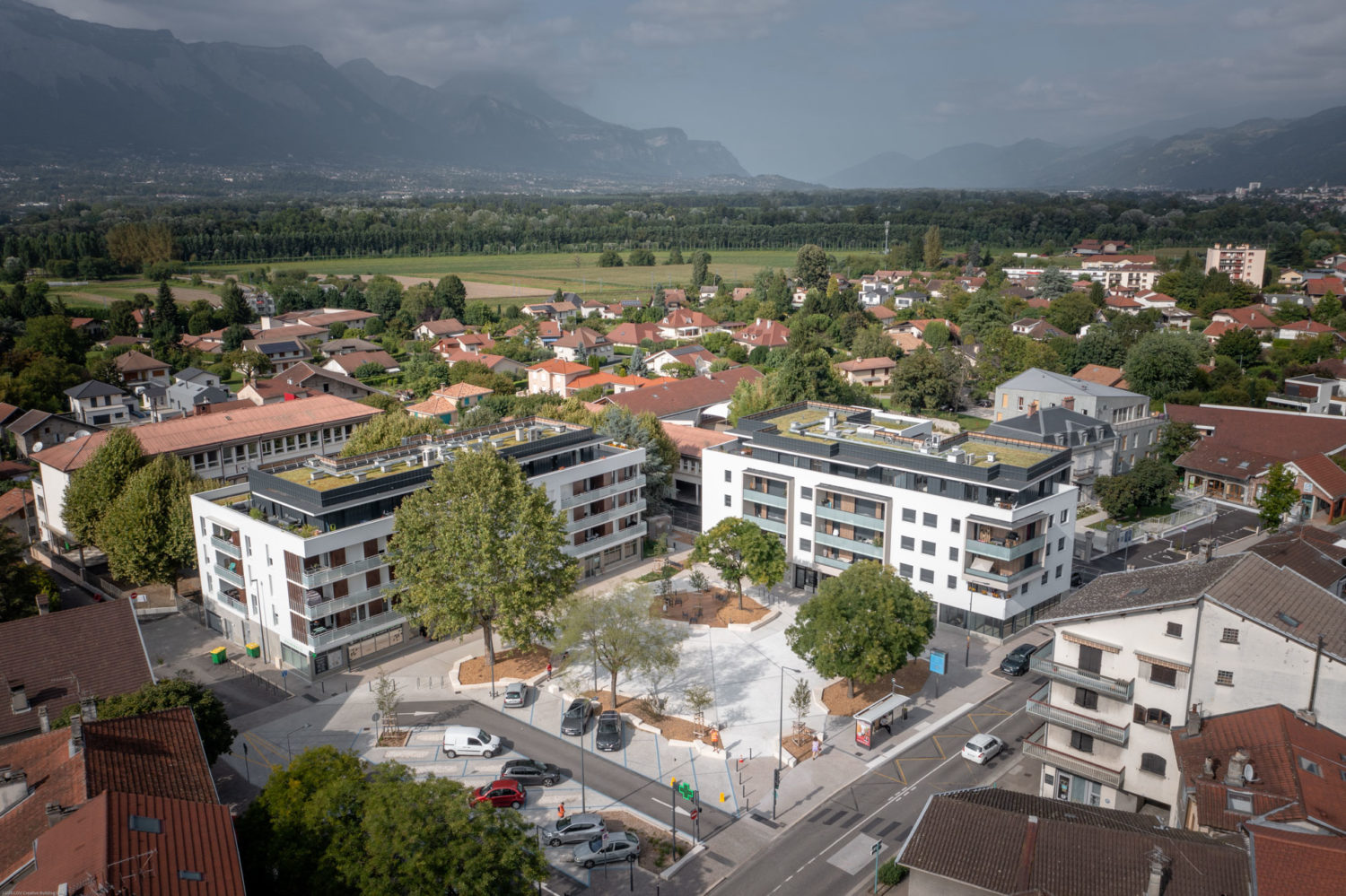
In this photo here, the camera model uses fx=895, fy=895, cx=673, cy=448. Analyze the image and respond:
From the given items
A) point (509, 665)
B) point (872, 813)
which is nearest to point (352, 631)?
point (509, 665)

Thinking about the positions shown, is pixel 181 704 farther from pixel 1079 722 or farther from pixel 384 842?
pixel 1079 722

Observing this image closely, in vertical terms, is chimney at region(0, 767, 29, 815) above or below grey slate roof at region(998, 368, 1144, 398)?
below

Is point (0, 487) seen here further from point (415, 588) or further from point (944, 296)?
point (944, 296)

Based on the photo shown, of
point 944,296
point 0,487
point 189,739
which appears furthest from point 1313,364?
point 0,487

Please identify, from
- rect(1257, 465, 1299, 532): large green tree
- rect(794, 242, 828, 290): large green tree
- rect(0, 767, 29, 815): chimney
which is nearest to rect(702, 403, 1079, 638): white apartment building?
rect(1257, 465, 1299, 532): large green tree

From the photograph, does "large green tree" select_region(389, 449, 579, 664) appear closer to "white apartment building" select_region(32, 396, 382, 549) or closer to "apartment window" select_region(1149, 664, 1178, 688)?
"apartment window" select_region(1149, 664, 1178, 688)

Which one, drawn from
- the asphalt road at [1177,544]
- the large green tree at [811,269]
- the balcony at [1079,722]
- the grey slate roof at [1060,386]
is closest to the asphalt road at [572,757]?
the balcony at [1079,722]
